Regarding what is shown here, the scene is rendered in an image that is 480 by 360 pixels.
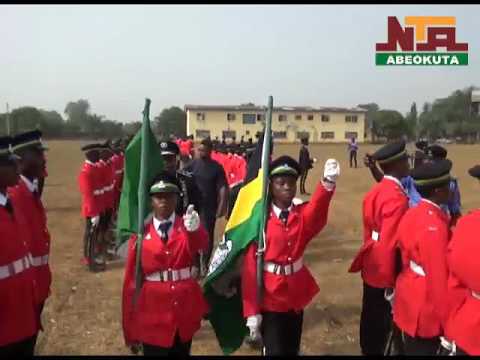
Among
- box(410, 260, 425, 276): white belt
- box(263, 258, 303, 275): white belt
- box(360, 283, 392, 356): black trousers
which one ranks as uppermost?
box(410, 260, 425, 276): white belt

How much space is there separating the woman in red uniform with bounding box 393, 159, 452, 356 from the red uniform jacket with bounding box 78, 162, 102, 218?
6352 millimetres

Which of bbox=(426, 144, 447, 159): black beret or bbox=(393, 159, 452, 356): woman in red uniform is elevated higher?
bbox=(426, 144, 447, 159): black beret

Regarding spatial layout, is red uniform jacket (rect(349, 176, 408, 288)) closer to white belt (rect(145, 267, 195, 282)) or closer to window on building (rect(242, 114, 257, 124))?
white belt (rect(145, 267, 195, 282))

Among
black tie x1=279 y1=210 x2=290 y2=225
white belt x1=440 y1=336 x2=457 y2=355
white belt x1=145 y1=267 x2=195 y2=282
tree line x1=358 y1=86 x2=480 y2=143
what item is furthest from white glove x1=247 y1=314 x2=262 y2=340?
tree line x1=358 y1=86 x2=480 y2=143

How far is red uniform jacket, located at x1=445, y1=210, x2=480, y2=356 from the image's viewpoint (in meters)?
3.01

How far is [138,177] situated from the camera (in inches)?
180

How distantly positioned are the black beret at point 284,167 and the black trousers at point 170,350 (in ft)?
4.87

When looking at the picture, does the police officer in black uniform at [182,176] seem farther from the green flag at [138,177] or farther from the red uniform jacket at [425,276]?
the red uniform jacket at [425,276]

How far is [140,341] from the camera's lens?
4113 mm

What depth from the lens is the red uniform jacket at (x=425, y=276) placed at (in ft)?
11.2

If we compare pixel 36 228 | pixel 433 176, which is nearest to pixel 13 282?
pixel 36 228

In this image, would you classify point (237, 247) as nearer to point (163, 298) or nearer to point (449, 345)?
point (163, 298)

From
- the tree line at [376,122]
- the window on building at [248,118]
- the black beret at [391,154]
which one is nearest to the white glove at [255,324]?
the black beret at [391,154]

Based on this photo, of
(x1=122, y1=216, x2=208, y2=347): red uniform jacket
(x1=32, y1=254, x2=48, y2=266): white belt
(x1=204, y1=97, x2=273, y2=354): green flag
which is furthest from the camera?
(x1=32, y1=254, x2=48, y2=266): white belt
